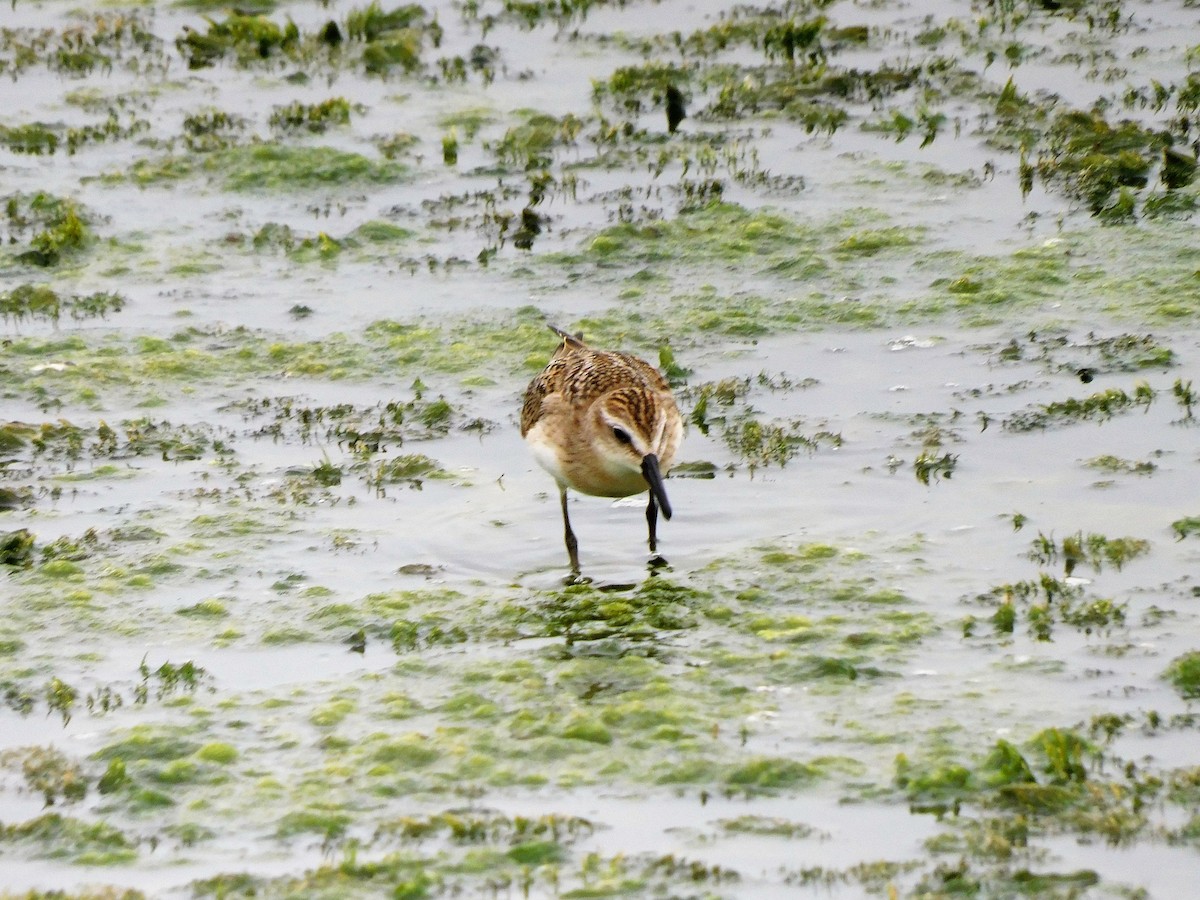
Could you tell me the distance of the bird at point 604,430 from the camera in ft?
27.2

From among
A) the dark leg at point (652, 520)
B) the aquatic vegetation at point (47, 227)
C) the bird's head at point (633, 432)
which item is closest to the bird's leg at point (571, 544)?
the dark leg at point (652, 520)

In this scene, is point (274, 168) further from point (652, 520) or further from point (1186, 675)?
point (1186, 675)

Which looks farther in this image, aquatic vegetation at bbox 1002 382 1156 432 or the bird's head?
aquatic vegetation at bbox 1002 382 1156 432

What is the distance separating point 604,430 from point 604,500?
156cm

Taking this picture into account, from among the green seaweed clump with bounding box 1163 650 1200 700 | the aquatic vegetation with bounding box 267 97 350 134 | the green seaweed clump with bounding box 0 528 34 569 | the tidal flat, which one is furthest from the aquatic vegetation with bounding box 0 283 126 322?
the green seaweed clump with bounding box 1163 650 1200 700

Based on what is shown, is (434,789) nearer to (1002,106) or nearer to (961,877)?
(961,877)

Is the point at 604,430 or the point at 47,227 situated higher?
the point at 47,227

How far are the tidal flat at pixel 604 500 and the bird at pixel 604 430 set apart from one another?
452mm

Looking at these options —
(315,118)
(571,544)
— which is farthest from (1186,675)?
(315,118)

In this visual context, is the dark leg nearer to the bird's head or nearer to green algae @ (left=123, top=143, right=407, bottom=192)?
the bird's head

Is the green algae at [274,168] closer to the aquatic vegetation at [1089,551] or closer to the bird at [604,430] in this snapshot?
the bird at [604,430]

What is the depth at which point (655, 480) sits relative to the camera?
26.5 ft

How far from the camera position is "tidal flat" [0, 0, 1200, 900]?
19.9 feet

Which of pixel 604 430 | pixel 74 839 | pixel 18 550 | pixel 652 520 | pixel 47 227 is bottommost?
pixel 74 839
